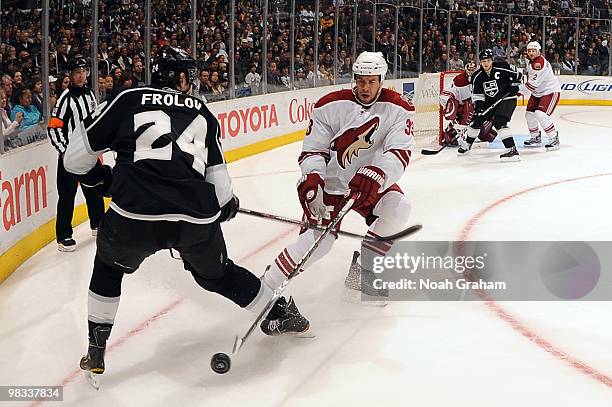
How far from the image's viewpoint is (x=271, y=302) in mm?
2994

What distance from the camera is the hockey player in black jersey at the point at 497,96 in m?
7.93

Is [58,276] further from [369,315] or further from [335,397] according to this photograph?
[335,397]

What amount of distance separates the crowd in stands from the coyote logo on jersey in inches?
39.9

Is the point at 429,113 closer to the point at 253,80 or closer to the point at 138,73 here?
the point at 253,80

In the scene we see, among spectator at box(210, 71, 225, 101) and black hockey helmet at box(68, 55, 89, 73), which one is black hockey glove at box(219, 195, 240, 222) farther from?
spectator at box(210, 71, 225, 101)

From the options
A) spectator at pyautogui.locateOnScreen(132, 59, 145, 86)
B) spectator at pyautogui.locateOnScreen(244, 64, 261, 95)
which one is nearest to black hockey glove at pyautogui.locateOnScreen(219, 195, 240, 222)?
spectator at pyautogui.locateOnScreen(132, 59, 145, 86)

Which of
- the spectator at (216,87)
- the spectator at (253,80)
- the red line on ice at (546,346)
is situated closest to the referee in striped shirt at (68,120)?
the red line on ice at (546,346)

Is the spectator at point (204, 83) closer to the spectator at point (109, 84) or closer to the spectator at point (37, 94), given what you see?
the spectator at point (109, 84)

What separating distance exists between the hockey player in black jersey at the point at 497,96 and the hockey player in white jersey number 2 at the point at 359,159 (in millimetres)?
4499

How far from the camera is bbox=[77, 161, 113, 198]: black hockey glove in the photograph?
274 cm

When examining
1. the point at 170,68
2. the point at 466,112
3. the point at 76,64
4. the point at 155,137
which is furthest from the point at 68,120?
the point at 466,112

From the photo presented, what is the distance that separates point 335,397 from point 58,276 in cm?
199

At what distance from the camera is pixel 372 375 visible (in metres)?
2.92

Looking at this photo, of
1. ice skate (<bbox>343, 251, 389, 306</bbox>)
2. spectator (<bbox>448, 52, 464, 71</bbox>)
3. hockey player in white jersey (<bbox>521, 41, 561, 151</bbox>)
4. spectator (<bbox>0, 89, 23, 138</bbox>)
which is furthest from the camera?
spectator (<bbox>448, 52, 464, 71</bbox>)
